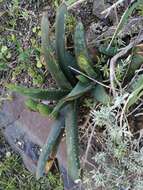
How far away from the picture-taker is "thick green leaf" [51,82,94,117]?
1.89 meters

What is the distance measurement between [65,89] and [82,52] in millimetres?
206

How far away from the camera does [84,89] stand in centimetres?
191

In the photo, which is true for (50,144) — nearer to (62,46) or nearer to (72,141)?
(72,141)

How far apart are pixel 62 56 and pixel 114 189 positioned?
63 cm

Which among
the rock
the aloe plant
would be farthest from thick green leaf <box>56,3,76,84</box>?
the rock

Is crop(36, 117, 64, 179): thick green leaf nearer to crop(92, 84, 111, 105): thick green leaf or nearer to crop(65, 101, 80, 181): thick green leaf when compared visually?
crop(65, 101, 80, 181): thick green leaf

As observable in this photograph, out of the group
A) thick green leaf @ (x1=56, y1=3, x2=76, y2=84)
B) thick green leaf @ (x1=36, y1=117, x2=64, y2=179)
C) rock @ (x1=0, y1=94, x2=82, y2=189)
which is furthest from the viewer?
rock @ (x1=0, y1=94, x2=82, y2=189)

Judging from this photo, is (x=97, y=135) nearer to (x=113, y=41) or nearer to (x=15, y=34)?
(x=113, y=41)

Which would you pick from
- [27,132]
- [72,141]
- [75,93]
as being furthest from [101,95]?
[27,132]

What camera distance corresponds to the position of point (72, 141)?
1.92 meters

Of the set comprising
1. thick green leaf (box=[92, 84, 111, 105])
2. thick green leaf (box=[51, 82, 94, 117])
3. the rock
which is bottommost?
the rock

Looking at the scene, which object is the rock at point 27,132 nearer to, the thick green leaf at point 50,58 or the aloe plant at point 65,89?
the aloe plant at point 65,89

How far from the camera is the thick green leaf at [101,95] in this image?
1858mm

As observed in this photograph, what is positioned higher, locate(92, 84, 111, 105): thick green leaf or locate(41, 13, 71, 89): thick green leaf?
locate(41, 13, 71, 89): thick green leaf
